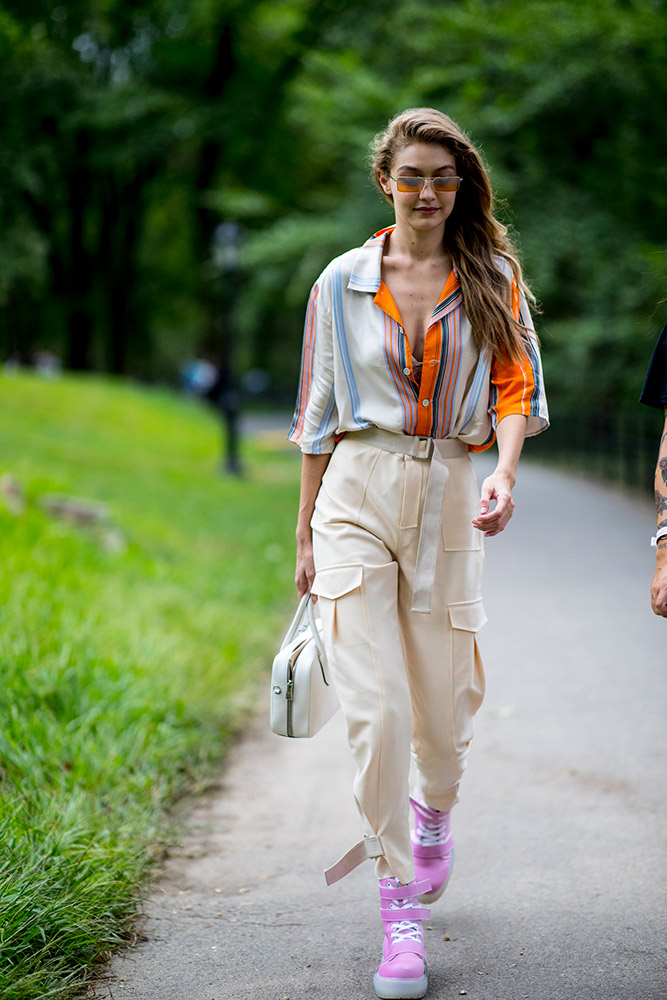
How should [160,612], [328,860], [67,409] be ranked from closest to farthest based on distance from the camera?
[328,860], [160,612], [67,409]

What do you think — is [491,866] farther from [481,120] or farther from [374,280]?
[481,120]

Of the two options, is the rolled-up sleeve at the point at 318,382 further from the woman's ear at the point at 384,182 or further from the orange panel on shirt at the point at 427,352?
the woman's ear at the point at 384,182

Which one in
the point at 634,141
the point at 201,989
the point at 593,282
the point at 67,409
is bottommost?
the point at 67,409

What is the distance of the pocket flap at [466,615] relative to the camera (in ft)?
9.83

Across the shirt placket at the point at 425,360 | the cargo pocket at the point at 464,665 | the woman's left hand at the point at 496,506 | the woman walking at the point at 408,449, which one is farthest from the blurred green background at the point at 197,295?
the woman's left hand at the point at 496,506

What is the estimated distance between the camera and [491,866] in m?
3.66

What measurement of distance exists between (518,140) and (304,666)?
12.6m

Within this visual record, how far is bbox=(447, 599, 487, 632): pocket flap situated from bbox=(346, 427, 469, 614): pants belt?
79 millimetres

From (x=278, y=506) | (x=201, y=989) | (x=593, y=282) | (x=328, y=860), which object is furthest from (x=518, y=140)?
(x=201, y=989)

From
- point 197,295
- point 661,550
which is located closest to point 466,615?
point 661,550

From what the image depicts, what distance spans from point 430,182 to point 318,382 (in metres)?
0.61

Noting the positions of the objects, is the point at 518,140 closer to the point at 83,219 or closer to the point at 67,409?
the point at 67,409

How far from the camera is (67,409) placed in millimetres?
20812

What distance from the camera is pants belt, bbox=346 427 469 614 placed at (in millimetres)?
2932
